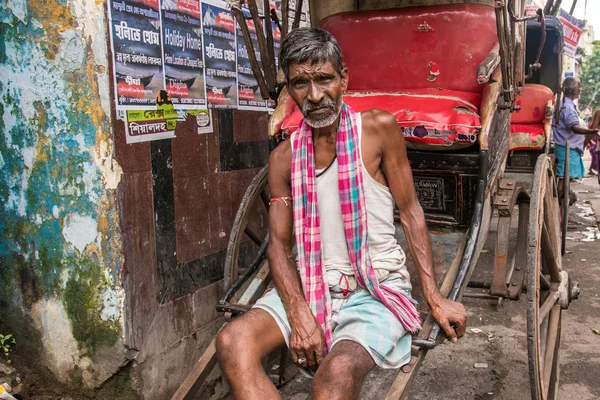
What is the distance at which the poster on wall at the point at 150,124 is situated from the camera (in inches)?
103

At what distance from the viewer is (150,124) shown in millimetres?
2725

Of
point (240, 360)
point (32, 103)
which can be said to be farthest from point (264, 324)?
point (32, 103)

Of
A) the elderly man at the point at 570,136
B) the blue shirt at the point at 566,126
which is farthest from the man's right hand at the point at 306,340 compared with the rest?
the blue shirt at the point at 566,126

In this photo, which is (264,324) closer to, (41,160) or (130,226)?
(130,226)

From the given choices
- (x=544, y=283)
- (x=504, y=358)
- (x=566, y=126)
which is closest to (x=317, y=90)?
(x=544, y=283)

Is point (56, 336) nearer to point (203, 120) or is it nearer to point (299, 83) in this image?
point (203, 120)

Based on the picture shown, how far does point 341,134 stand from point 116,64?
1.08 meters

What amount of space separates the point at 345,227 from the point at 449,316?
0.47 m

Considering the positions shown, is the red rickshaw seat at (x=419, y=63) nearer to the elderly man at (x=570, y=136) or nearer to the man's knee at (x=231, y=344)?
the man's knee at (x=231, y=344)

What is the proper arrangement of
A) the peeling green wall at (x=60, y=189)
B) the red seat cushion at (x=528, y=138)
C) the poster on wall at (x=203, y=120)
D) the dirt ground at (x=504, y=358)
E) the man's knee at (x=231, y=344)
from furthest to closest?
the red seat cushion at (x=528, y=138), the dirt ground at (x=504, y=358), the poster on wall at (x=203, y=120), the peeling green wall at (x=60, y=189), the man's knee at (x=231, y=344)

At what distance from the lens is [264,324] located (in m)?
2.03

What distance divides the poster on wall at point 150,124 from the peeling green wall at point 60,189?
0.42ft

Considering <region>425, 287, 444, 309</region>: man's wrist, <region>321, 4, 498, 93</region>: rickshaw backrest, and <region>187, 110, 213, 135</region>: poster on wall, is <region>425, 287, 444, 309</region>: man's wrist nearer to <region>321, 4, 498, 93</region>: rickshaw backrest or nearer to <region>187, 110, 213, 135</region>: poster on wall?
<region>321, 4, 498, 93</region>: rickshaw backrest

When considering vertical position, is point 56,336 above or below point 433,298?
below
